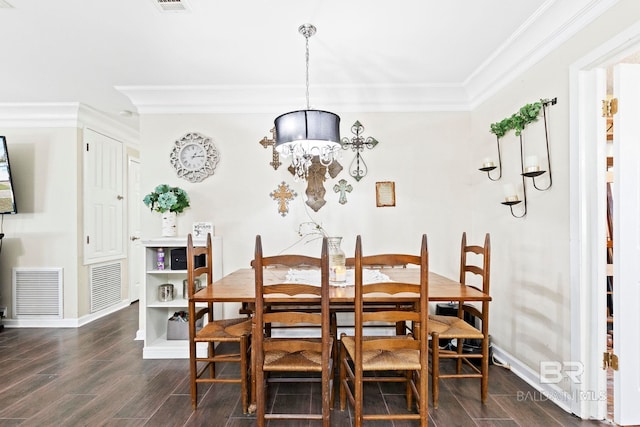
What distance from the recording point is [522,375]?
8.70ft

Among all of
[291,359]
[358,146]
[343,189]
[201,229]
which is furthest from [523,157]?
[201,229]

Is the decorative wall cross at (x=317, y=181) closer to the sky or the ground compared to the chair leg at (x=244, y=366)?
closer to the sky

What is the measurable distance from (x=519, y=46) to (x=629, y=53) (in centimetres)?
87

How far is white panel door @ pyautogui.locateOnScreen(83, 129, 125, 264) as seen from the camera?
167 inches

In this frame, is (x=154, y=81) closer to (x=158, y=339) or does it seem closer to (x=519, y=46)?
(x=158, y=339)

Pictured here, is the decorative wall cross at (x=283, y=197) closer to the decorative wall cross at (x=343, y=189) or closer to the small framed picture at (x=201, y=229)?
the decorative wall cross at (x=343, y=189)

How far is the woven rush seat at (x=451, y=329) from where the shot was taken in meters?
2.25

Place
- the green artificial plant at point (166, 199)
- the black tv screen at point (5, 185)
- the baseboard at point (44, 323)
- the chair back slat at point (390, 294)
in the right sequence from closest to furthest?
the chair back slat at point (390, 294)
the green artificial plant at point (166, 199)
the black tv screen at point (5, 185)
the baseboard at point (44, 323)

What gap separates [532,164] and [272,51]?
2.04 meters

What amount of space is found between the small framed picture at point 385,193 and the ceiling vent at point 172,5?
221cm

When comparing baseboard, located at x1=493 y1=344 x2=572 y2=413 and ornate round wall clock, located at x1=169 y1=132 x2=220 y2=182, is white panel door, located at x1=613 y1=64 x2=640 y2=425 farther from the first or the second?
ornate round wall clock, located at x1=169 y1=132 x2=220 y2=182

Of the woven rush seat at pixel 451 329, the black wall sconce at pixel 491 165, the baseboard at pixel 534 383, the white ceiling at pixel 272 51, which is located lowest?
the baseboard at pixel 534 383

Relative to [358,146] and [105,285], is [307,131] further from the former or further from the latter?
[105,285]

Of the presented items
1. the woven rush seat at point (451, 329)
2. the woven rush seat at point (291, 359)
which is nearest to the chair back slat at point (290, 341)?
the woven rush seat at point (291, 359)
